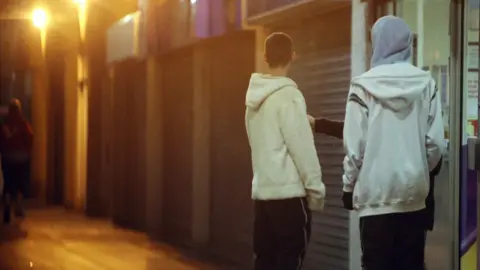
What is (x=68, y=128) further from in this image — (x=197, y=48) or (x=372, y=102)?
(x=372, y=102)

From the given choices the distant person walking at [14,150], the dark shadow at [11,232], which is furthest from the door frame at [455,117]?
the distant person walking at [14,150]

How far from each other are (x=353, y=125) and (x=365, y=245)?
0.62m

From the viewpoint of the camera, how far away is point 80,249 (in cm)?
1054

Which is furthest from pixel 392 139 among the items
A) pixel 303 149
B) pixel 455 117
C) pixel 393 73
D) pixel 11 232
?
pixel 11 232

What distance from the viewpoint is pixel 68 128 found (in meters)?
17.8

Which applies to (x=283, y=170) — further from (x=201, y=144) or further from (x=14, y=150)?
(x=14, y=150)

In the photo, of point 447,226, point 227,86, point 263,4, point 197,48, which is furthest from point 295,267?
point 197,48

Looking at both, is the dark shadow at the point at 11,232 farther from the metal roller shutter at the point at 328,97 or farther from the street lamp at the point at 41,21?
the street lamp at the point at 41,21

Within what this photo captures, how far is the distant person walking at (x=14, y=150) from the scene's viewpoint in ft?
45.5

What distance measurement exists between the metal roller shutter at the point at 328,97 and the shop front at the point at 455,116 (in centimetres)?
134

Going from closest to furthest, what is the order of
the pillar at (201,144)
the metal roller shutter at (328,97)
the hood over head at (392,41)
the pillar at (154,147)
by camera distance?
the hood over head at (392,41) → the metal roller shutter at (328,97) → the pillar at (201,144) → the pillar at (154,147)

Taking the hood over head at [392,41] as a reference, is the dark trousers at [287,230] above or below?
below

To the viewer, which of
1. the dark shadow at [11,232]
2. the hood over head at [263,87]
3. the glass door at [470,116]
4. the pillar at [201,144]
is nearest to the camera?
the hood over head at [263,87]

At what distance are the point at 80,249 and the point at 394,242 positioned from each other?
22.3ft
